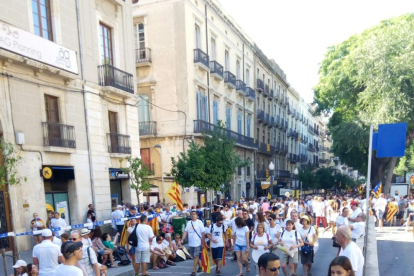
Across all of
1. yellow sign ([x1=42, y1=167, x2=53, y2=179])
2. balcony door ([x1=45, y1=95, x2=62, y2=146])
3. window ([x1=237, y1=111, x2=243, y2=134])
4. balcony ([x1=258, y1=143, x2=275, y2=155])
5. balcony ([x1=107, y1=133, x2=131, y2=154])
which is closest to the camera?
yellow sign ([x1=42, y1=167, x2=53, y2=179])

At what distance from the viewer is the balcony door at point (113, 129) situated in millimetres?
15773

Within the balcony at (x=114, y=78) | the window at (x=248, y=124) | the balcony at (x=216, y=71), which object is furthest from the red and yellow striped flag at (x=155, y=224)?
the window at (x=248, y=124)

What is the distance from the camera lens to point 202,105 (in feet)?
79.8

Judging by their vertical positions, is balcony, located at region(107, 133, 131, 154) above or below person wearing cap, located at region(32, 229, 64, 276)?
above

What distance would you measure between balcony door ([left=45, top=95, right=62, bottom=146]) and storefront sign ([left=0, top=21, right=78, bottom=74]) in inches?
51.5

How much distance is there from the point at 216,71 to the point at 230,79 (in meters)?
2.93

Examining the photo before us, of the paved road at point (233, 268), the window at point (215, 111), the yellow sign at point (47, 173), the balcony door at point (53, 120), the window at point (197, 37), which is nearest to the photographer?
the paved road at point (233, 268)

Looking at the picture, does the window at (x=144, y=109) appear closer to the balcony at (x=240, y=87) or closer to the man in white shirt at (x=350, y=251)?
the balcony at (x=240, y=87)

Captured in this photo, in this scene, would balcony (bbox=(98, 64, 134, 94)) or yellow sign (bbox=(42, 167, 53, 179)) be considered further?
balcony (bbox=(98, 64, 134, 94))

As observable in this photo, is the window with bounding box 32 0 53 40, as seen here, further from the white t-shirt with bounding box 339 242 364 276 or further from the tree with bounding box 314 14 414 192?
the tree with bounding box 314 14 414 192

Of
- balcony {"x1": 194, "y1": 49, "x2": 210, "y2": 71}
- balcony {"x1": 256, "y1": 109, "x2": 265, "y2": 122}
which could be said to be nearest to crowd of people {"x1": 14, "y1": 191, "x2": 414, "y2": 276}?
balcony {"x1": 194, "y1": 49, "x2": 210, "y2": 71}

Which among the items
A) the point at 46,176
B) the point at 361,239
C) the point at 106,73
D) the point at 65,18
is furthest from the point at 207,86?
the point at 361,239

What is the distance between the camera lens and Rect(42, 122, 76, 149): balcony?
12.4 m

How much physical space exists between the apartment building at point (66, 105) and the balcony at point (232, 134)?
5.78m
